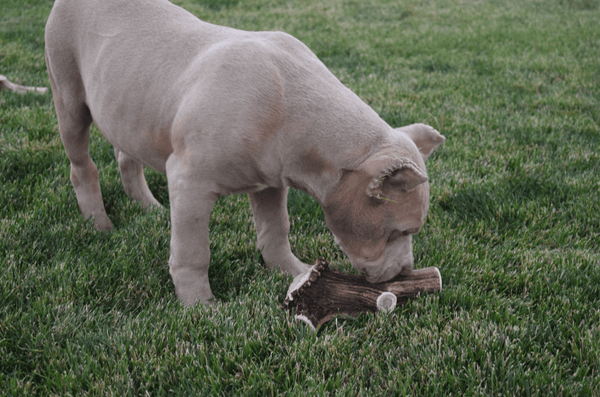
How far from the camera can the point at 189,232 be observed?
2523 millimetres

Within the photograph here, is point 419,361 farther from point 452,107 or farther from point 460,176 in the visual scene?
point 452,107

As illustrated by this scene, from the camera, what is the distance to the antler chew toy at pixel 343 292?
2.46 meters

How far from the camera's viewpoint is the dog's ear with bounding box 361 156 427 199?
6.82 feet

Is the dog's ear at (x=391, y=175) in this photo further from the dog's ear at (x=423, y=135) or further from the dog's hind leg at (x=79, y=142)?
the dog's hind leg at (x=79, y=142)

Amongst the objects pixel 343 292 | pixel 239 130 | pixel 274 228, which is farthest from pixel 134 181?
pixel 343 292

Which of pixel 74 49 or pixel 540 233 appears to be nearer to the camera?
pixel 74 49

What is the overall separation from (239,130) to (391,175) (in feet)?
2.63

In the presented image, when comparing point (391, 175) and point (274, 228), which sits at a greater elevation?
point (391, 175)

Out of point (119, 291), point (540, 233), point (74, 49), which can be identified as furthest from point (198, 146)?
point (540, 233)

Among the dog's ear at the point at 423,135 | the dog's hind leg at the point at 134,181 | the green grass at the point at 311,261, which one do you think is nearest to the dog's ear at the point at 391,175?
the dog's ear at the point at 423,135

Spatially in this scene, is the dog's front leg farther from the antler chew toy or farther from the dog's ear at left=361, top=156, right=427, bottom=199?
the dog's ear at left=361, top=156, right=427, bottom=199

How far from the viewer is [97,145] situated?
15.4ft

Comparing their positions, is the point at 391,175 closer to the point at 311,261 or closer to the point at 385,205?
the point at 385,205

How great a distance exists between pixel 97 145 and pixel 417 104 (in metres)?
4.15
